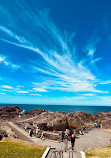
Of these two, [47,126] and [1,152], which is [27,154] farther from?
[47,126]

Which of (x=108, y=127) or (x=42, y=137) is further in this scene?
(x=108, y=127)

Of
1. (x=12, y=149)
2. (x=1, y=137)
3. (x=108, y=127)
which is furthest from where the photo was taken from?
(x=108, y=127)

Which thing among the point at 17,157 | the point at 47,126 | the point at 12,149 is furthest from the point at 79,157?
the point at 47,126

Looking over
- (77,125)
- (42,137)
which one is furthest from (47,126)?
(42,137)

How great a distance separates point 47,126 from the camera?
3319cm

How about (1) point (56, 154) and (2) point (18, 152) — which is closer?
(1) point (56, 154)

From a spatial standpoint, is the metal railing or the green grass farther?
the metal railing

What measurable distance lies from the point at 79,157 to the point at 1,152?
8305 mm

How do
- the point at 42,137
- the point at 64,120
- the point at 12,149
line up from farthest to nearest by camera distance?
the point at 64,120
the point at 42,137
the point at 12,149

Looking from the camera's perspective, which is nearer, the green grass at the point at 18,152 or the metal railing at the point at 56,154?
the green grass at the point at 18,152

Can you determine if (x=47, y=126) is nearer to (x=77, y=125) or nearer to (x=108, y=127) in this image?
(x=77, y=125)

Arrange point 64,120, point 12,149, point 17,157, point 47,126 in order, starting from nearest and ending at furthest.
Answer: point 17,157, point 12,149, point 47,126, point 64,120

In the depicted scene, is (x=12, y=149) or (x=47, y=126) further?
(x=47, y=126)

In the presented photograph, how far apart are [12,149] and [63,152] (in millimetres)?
5858
